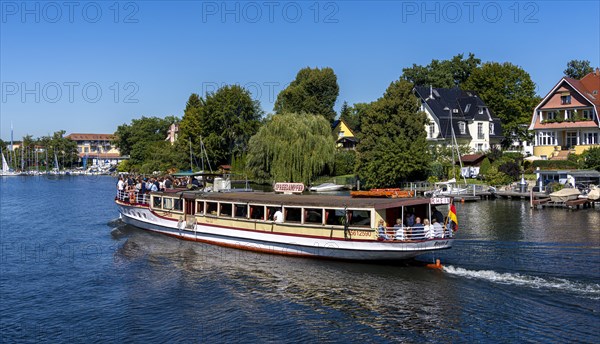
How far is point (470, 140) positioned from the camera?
284 feet

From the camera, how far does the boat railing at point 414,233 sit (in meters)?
26.8

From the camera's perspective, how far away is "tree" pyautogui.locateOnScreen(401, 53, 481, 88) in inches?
4156

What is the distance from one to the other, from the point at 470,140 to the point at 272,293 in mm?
68571

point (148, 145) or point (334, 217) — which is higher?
point (148, 145)

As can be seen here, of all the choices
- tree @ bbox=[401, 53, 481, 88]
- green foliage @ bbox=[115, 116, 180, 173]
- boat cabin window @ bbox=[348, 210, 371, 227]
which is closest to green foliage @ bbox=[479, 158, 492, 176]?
tree @ bbox=[401, 53, 481, 88]

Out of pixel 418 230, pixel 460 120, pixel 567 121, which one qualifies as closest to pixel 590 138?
pixel 567 121

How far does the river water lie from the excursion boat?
759 mm

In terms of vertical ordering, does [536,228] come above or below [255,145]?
below

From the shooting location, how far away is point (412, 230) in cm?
2675

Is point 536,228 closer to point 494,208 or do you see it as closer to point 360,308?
point 494,208

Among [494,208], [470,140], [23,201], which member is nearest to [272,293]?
[494,208]

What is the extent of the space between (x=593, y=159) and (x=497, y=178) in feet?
33.5

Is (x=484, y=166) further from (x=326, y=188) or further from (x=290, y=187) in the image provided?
(x=290, y=187)

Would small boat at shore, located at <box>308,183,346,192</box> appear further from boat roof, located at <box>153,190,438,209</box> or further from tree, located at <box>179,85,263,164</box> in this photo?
boat roof, located at <box>153,190,438,209</box>
